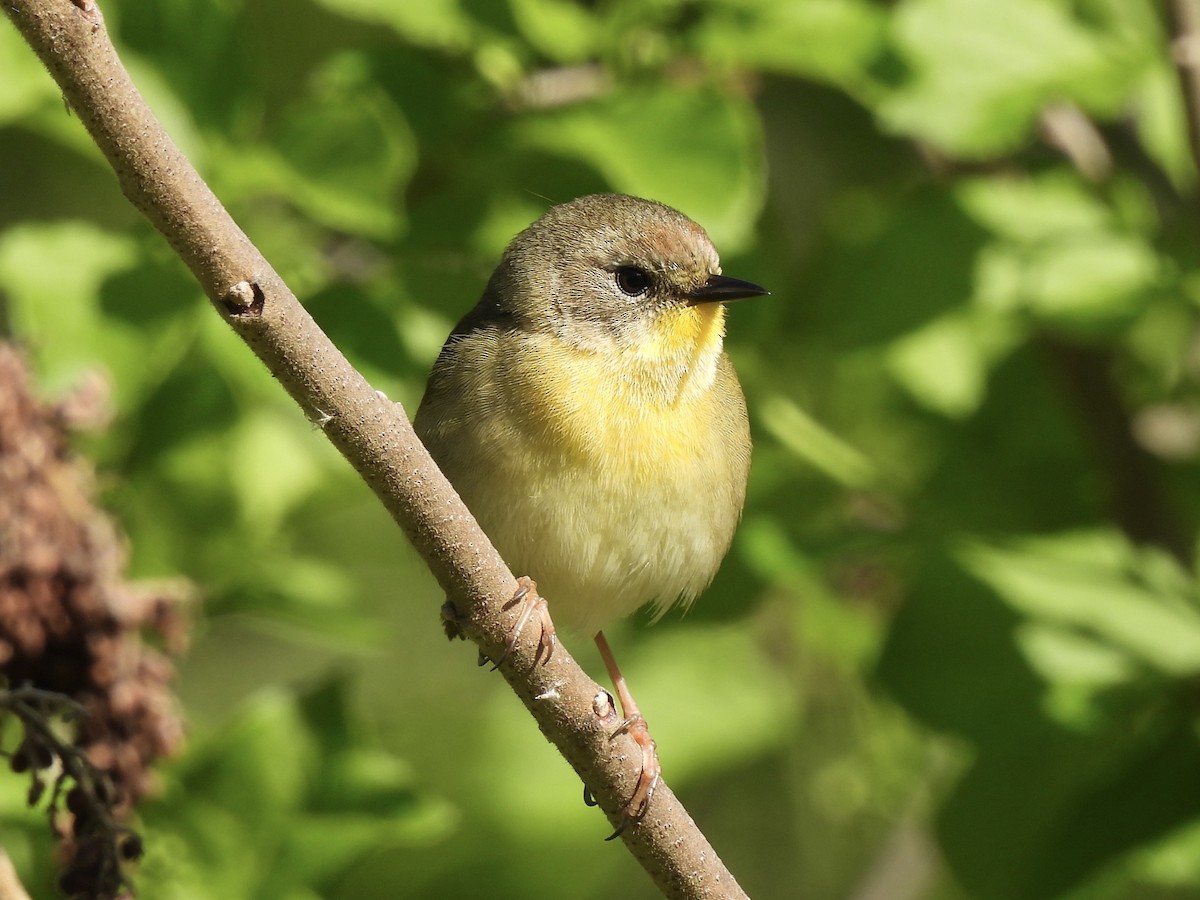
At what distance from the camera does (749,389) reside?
4172mm

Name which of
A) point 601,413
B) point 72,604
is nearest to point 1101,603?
point 601,413

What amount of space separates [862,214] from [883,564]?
1.27 m

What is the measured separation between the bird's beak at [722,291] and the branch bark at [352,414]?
1.25 meters

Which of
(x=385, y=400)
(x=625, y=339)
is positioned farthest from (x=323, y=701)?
(x=385, y=400)

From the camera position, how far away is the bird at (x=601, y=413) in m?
3.52

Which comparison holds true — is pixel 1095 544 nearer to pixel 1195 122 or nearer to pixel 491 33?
pixel 1195 122

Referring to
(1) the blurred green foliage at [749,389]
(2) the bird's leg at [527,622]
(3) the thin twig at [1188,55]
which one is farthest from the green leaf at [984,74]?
(2) the bird's leg at [527,622]

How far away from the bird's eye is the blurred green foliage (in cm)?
25

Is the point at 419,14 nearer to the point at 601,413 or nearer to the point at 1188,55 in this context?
the point at 601,413

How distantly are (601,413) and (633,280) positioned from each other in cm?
57

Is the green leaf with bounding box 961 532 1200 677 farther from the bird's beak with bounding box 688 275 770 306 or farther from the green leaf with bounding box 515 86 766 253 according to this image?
the green leaf with bounding box 515 86 766 253

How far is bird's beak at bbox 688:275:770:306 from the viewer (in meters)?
3.66

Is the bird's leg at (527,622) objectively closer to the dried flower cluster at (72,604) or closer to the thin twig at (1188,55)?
the dried flower cluster at (72,604)

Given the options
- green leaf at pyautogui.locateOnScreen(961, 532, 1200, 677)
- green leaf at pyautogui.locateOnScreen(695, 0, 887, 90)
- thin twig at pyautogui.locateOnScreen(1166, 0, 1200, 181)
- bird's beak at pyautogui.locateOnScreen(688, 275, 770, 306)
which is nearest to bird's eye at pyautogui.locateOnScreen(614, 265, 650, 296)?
bird's beak at pyautogui.locateOnScreen(688, 275, 770, 306)
